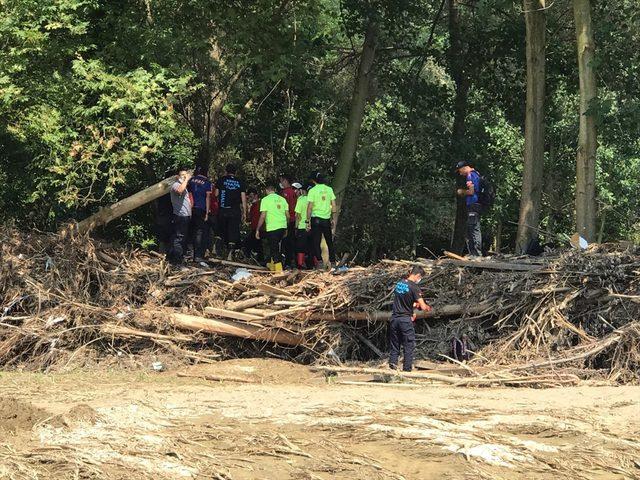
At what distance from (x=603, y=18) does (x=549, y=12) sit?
6.30 feet

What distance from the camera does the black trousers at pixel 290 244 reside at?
18216 mm

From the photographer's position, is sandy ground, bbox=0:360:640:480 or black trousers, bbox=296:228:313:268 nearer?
sandy ground, bbox=0:360:640:480

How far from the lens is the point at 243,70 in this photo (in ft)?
71.4

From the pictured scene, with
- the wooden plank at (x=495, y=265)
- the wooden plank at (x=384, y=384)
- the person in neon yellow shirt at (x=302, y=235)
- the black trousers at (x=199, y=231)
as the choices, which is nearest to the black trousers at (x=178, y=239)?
the black trousers at (x=199, y=231)

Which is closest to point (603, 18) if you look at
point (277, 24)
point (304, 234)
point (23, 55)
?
point (277, 24)

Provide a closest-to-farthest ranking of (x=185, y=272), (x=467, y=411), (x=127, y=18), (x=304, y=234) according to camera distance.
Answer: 1. (x=467, y=411)
2. (x=185, y=272)
3. (x=304, y=234)
4. (x=127, y=18)

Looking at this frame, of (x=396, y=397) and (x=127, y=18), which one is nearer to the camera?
(x=396, y=397)

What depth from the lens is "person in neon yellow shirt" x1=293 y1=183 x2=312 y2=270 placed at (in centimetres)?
1749

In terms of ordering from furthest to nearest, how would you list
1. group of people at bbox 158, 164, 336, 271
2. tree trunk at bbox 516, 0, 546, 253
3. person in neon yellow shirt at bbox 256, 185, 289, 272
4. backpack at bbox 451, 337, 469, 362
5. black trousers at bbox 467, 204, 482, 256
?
tree trunk at bbox 516, 0, 546, 253 < person in neon yellow shirt at bbox 256, 185, 289, 272 < group of people at bbox 158, 164, 336, 271 < black trousers at bbox 467, 204, 482, 256 < backpack at bbox 451, 337, 469, 362

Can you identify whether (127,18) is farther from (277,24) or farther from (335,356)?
(335,356)

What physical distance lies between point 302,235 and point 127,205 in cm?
334

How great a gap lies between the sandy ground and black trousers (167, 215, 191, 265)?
4.67 m

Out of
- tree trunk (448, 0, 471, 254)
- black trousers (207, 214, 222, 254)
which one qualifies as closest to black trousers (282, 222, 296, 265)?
black trousers (207, 214, 222, 254)

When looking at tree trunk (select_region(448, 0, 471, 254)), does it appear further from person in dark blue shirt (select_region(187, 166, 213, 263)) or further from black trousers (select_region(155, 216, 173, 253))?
black trousers (select_region(155, 216, 173, 253))
